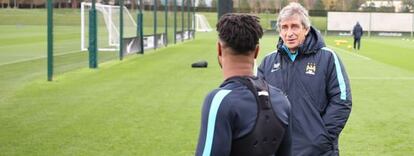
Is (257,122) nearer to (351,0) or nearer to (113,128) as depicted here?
(113,128)

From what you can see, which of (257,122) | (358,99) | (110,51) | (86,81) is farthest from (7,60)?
(257,122)

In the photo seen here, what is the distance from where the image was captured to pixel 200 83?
19.0 m

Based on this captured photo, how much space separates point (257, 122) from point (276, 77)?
2.03 m

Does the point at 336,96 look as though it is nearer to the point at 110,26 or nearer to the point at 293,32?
the point at 293,32

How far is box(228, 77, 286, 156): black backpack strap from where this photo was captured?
2.91 m

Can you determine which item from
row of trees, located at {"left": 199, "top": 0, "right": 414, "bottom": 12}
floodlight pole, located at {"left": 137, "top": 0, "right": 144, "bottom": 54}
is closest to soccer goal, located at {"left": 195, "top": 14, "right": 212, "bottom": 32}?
row of trees, located at {"left": 199, "top": 0, "right": 414, "bottom": 12}

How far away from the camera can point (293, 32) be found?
487cm

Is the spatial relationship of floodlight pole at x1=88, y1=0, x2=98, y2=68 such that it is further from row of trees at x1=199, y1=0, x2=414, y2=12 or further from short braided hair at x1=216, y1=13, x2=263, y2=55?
row of trees at x1=199, y1=0, x2=414, y2=12

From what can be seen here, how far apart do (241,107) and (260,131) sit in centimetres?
13

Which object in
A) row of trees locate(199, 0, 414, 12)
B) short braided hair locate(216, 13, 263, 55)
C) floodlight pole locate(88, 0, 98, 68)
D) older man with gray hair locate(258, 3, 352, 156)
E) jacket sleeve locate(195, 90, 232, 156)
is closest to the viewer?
jacket sleeve locate(195, 90, 232, 156)

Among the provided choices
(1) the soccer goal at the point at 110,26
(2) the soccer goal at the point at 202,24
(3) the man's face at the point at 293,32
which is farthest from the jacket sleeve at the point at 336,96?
(2) the soccer goal at the point at 202,24

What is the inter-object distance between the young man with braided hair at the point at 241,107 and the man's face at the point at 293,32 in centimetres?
179

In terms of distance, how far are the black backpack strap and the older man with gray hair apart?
1.84m

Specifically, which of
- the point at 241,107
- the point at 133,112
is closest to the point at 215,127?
the point at 241,107
